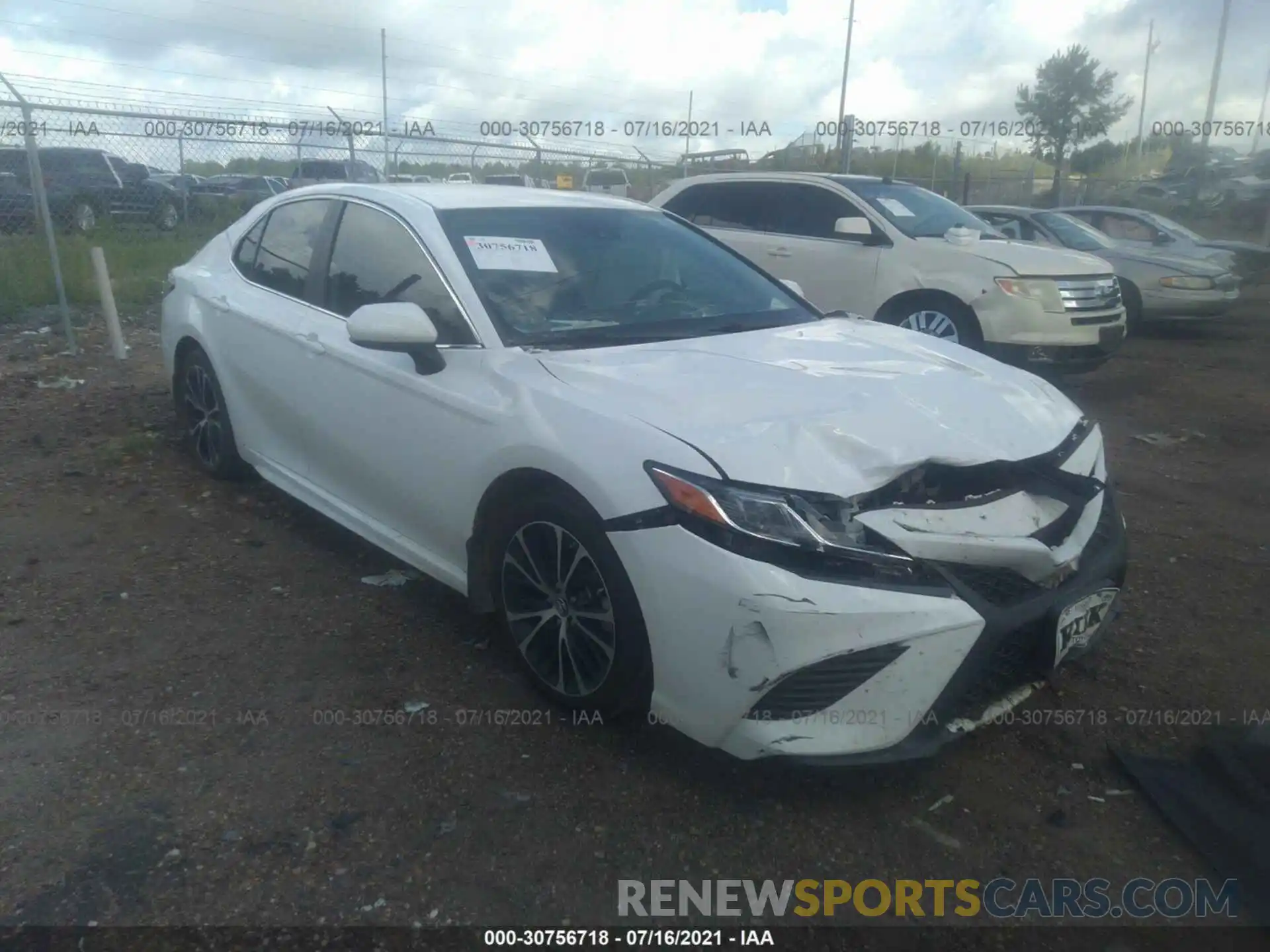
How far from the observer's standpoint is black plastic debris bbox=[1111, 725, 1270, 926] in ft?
8.12

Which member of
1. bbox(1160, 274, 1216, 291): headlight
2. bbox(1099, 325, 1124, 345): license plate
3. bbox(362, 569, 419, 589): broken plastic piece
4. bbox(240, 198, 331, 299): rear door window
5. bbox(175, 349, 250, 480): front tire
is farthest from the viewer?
bbox(1160, 274, 1216, 291): headlight

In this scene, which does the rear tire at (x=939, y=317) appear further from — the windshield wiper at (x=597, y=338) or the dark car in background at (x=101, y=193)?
the dark car in background at (x=101, y=193)

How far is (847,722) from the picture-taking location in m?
2.49

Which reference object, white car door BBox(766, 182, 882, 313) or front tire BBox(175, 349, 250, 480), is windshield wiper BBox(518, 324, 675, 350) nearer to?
front tire BBox(175, 349, 250, 480)

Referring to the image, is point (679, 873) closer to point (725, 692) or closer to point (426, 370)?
point (725, 692)

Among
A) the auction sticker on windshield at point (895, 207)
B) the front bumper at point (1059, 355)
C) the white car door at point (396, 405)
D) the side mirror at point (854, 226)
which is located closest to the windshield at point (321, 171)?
the auction sticker on windshield at point (895, 207)

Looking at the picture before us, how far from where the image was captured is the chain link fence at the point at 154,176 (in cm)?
988

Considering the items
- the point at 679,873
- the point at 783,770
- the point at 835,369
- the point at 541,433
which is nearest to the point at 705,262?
the point at 835,369

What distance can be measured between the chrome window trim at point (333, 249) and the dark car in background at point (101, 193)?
8.74m

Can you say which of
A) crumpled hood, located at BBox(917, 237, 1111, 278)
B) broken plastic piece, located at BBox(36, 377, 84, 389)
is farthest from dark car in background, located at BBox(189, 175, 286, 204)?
crumpled hood, located at BBox(917, 237, 1111, 278)

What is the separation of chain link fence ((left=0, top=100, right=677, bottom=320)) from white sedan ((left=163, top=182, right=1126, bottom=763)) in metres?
6.00

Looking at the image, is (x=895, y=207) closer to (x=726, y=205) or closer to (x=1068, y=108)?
(x=726, y=205)

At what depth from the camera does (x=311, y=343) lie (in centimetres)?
400

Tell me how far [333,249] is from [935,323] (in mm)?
4784
